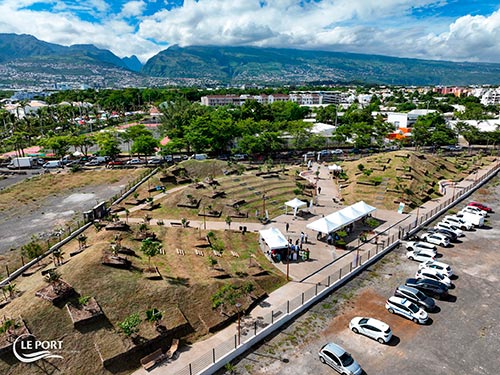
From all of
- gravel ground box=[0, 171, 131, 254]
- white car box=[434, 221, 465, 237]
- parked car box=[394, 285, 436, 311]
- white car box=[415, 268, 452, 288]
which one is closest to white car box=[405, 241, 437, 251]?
white car box=[434, 221, 465, 237]

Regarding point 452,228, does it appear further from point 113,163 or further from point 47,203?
point 113,163

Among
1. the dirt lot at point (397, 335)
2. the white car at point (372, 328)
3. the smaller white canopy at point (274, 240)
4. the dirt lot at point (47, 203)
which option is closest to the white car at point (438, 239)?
the dirt lot at point (397, 335)

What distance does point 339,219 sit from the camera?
1518 inches

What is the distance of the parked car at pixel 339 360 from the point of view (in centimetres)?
1933

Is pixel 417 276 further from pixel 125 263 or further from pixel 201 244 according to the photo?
pixel 125 263

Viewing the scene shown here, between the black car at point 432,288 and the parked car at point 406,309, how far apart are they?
3.30m

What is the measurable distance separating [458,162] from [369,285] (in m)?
58.8

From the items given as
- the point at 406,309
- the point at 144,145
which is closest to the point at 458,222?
the point at 406,309

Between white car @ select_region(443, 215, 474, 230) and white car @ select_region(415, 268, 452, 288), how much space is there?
47.0ft

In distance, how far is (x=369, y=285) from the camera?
2916 centimetres

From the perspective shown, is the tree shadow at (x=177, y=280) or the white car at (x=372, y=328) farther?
the tree shadow at (x=177, y=280)

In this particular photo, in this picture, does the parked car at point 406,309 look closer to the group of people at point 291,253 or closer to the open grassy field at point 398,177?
the group of people at point 291,253

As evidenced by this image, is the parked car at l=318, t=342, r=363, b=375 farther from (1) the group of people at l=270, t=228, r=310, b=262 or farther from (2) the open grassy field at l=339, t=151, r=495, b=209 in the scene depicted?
(2) the open grassy field at l=339, t=151, r=495, b=209

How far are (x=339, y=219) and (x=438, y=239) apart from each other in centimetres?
1062
